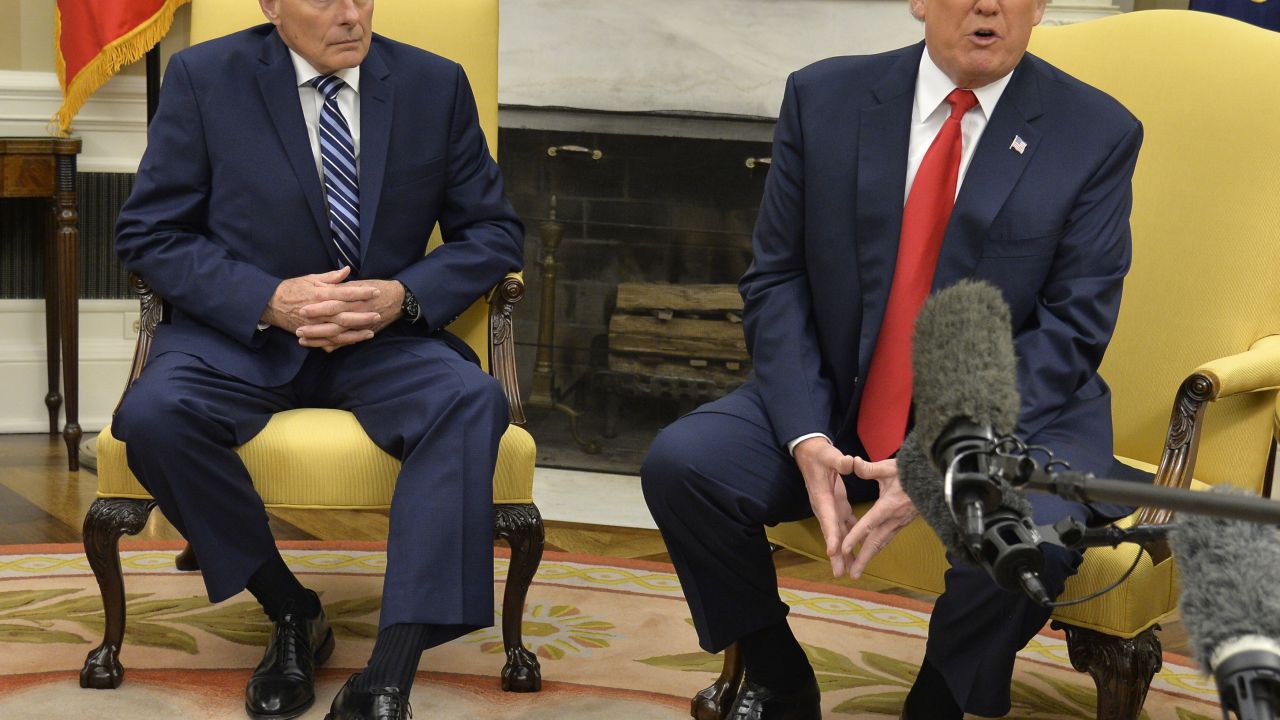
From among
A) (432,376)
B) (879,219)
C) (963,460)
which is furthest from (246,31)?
(963,460)

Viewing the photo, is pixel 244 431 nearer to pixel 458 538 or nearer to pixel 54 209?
pixel 458 538

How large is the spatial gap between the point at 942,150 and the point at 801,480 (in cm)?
55

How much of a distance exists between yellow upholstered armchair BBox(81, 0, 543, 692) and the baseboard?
1.81 meters

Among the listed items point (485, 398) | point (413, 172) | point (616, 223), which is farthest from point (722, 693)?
point (616, 223)

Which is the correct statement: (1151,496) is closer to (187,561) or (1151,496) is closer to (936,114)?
(936,114)

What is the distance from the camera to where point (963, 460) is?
0.70 metres

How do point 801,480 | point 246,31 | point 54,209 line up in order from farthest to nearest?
point 54,209 < point 246,31 < point 801,480

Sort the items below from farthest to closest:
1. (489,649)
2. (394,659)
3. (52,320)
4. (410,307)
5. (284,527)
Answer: (52,320), (284,527), (489,649), (410,307), (394,659)

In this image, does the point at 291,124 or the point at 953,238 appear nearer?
the point at 953,238

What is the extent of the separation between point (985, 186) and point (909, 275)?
0.17 meters

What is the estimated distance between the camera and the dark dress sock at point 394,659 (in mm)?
2006

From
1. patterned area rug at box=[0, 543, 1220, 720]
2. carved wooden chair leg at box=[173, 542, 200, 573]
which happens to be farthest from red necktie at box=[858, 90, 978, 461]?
carved wooden chair leg at box=[173, 542, 200, 573]

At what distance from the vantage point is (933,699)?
195cm

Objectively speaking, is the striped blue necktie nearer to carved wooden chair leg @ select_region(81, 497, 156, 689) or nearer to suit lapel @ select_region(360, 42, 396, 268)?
suit lapel @ select_region(360, 42, 396, 268)
